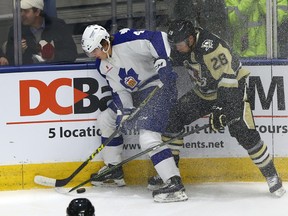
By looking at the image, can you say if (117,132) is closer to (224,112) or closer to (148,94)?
(148,94)

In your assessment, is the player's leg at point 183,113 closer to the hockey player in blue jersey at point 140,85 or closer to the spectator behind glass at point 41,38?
the hockey player in blue jersey at point 140,85

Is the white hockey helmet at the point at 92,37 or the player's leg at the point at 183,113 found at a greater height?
the white hockey helmet at the point at 92,37

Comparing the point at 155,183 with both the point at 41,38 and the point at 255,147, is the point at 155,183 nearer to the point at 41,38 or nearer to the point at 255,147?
the point at 255,147

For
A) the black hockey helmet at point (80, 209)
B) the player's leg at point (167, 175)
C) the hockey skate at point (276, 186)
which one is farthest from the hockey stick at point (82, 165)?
the black hockey helmet at point (80, 209)

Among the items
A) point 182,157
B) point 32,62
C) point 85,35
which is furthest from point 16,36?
point 182,157

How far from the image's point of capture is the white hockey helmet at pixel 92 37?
17.8ft

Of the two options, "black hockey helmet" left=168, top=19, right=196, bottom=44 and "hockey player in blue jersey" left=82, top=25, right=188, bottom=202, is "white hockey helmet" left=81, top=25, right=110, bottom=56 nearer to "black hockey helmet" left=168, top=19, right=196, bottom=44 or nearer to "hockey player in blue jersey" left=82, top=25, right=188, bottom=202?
"hockey player in blue jersey" left=82, top=25, right=188, bottom=202

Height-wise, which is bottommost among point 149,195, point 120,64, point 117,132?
point 149,195

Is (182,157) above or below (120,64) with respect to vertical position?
below

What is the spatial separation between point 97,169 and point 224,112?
3.33ft

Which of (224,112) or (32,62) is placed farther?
(32,62)

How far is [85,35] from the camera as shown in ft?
18.0

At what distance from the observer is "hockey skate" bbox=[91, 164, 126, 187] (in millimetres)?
5766


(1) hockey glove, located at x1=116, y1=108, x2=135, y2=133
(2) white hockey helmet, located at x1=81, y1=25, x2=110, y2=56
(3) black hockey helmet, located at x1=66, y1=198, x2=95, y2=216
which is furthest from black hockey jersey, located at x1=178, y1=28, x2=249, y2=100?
(3) black hockey helmet, located at x1=66, y1=198, x2=95, y2=216
